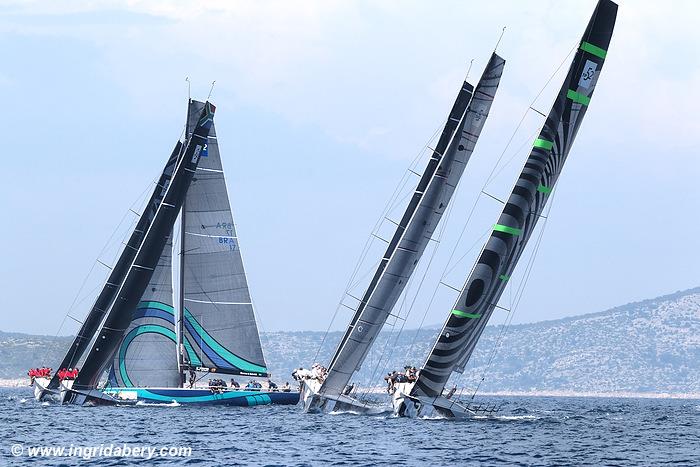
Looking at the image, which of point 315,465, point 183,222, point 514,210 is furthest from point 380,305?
point 315,465

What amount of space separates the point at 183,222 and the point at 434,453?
22.8 meters

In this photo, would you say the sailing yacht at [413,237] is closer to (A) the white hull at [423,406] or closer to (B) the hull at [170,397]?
(A) the white hull at [423,406]

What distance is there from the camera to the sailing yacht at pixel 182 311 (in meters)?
55.7

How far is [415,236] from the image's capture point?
52.7 m

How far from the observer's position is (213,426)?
1964 inches

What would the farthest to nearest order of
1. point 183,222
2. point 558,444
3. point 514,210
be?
point 183,222 < point 514,210 < point 558,444

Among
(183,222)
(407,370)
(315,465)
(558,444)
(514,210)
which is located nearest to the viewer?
(315,465)

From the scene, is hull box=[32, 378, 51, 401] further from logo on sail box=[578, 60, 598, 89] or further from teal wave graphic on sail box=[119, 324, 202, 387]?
logo on sail box=[578, 60, 598, 89]

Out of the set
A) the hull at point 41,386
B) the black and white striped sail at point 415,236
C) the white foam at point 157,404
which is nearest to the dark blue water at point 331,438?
the white foam at point 157,404

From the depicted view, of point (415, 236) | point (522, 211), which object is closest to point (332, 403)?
point (415, 236)

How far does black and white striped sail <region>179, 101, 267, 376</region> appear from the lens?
194 feet

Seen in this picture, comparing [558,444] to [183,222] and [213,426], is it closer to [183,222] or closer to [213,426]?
[213,426]

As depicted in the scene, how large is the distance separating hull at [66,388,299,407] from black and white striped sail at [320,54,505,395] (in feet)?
21.2

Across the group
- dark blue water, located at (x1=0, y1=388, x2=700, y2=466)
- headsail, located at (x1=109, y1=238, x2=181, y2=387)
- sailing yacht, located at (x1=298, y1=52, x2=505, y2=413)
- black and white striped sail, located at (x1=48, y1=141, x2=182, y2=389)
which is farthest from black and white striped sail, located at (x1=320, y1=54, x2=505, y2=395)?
black and white striped sail, located at (x1=48, y1=141, x2=182, y2=389)
